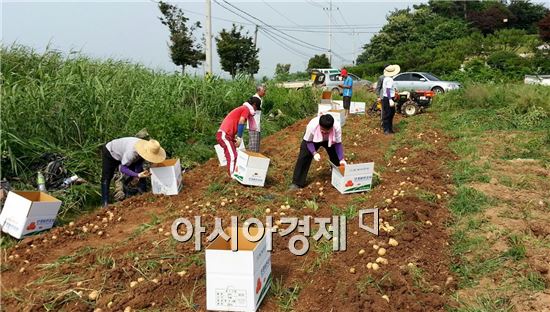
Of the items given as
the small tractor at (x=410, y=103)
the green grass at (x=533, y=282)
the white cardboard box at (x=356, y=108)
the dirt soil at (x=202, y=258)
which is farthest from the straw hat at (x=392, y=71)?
the green grass at (x=533, y=282)

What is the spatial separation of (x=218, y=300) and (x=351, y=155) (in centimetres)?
517

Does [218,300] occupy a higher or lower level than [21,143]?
lower

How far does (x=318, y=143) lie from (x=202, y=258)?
259cm

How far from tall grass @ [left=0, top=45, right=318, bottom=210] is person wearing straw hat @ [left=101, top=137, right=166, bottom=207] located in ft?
2.42

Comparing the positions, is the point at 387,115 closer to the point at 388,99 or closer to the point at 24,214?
the point at 388,99

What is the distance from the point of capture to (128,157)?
5613mm

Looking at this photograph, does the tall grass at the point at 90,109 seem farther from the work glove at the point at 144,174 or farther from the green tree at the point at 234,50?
the green tree at the point at 234,50

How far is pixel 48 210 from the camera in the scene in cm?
505

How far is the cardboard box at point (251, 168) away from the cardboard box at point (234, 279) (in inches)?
109

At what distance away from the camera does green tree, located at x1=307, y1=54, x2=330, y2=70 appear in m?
A: 42.7

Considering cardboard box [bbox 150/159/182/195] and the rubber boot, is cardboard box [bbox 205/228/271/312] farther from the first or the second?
the rubber boot

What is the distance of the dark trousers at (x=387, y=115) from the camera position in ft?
32.8

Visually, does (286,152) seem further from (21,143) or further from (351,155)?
(21,143)

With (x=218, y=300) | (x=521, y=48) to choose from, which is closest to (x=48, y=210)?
(x=218, y=300)
